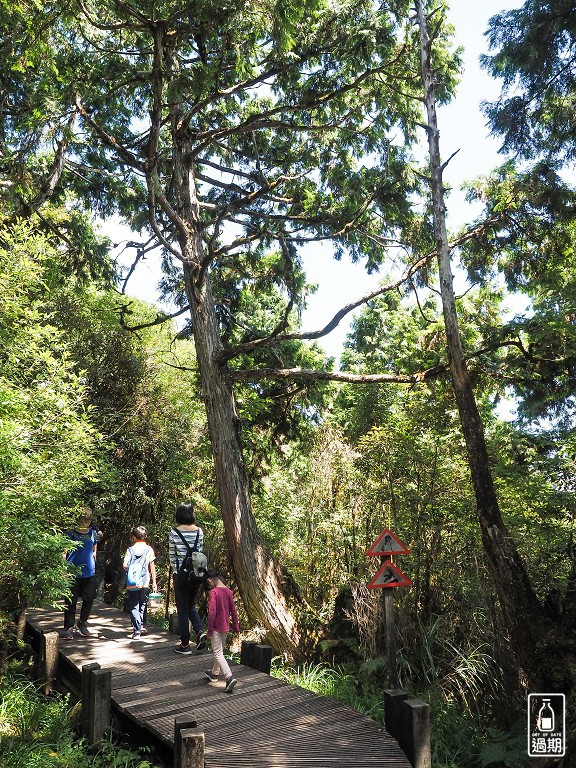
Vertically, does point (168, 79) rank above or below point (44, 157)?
below

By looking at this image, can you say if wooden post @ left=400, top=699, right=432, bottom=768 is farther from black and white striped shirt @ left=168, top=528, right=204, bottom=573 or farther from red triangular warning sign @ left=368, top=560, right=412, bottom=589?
black and white striped shirt @ left=168, top=528, right=204, bottom=573

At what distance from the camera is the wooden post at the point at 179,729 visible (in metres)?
4.24

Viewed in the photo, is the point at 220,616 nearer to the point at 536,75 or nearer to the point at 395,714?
the point at 395,714

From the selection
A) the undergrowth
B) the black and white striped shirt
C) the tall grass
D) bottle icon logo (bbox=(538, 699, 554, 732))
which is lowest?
the undergrowth

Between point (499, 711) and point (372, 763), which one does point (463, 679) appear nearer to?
point (499, 711)

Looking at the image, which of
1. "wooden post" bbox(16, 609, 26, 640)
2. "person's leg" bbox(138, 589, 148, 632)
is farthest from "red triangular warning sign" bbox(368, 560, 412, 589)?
"wooden post" bbox(16, 609, 26, 640)

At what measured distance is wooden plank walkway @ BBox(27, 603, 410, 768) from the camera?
4629 millimetres

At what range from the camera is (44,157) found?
12.3m

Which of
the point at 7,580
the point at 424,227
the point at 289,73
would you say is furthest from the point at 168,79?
the point at 7,580

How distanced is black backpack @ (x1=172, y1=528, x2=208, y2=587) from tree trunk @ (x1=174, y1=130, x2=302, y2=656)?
2.68 m

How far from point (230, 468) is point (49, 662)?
151 inches

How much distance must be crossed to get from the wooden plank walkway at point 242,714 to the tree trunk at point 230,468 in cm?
208

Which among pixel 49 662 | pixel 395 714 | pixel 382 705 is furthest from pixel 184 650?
pixel 395 714

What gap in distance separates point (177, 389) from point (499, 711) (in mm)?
9467
